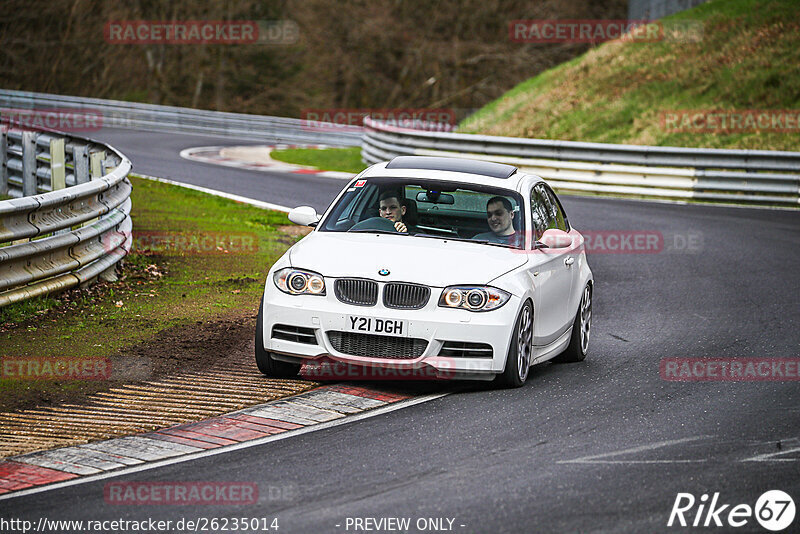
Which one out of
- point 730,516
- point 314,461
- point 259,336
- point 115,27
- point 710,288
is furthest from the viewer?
point 115,27

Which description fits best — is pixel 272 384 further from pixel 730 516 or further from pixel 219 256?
pixel 219 256

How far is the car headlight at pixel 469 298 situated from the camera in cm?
818

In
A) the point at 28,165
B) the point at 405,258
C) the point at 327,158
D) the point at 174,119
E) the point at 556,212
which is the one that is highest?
the point at 556,212

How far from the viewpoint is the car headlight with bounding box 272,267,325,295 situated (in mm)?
8320

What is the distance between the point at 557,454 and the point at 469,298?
1.72 meters

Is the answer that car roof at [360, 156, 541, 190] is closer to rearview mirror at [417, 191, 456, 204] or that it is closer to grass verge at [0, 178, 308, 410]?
rearview mirror at [417, 191, 456, 204]

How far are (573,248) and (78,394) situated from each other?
13.9 feet

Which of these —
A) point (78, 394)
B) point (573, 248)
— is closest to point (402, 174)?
point (573, 248)

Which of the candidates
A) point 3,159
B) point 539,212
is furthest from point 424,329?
point 3,159

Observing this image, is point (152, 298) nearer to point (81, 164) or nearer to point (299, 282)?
point (299, 282)

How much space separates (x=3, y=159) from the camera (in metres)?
19.7

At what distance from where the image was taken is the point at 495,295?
27.1 ft

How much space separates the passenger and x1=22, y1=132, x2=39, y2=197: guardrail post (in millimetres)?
11416

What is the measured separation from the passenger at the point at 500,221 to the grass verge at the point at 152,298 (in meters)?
2.43
